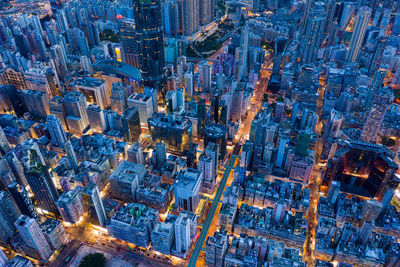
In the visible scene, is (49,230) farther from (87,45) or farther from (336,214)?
(87,45)

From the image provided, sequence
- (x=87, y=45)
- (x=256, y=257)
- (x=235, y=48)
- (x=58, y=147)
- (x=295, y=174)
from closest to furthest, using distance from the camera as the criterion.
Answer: (x=256, y=257), (x=295, y=174), (x=58, y=147), (x=235, y=48), (x=87, y=45)

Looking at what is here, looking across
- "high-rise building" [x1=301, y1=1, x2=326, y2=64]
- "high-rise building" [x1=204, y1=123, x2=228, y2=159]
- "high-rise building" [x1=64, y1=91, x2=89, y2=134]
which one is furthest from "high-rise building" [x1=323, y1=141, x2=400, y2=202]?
"high-rise building" [x1=64, y1=91, x2=89, y2=134]

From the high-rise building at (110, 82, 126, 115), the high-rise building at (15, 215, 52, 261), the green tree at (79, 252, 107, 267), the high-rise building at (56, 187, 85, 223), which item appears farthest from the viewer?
the high-rise building at (110, 82, 126, 115)

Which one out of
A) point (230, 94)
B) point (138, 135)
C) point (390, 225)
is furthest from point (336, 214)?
point (138, 135)

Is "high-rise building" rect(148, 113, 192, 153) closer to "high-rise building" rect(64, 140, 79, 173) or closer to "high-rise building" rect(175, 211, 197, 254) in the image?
"high-rise building" rect(64, 140, 79, 173)

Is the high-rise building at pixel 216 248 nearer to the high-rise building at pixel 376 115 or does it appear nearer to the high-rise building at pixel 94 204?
the high-rise building at pixel 94 204
